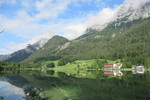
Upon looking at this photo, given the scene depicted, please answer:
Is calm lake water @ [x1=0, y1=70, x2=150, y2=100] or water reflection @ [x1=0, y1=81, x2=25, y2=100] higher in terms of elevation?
calm lake water @ [x1=0, y1=70, x2=150, y2=100]

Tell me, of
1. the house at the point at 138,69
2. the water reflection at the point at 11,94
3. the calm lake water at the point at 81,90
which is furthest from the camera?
the house at the point at 138,69

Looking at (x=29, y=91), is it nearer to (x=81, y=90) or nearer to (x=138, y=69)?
(x=81, y=90)

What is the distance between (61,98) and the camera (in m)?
38.0

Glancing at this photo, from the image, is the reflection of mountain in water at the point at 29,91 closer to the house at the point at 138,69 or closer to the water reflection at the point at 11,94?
the water reflection at the point at 11,94

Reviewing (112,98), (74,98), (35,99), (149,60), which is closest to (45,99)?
(35,99)

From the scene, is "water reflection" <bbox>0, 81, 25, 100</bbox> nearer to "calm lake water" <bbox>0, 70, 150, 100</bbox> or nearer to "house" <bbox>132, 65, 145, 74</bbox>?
"calm lake water" <bbox>0, 70, 150, 100</bbox>

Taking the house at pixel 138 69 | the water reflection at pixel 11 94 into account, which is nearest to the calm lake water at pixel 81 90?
the water reflection at pixel 11 94

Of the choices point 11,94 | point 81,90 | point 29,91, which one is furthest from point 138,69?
point 11,94

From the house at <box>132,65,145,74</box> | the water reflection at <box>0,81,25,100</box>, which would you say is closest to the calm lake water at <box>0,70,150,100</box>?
the water reflection at <box>0,81,25,100</box>

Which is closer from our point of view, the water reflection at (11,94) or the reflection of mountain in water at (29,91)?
the reflection of mountain in water at (29,91)

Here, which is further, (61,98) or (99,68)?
(99,68)

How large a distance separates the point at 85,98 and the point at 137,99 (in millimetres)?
10729

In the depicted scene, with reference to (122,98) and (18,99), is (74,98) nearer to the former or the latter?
(122,98)

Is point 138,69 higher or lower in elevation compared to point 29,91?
higher
